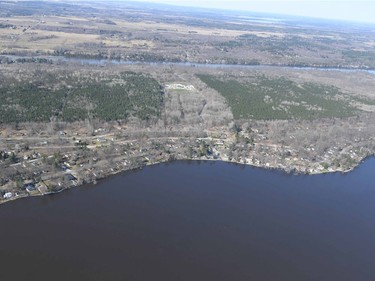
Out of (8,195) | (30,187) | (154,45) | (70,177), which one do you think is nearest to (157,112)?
(70,177)

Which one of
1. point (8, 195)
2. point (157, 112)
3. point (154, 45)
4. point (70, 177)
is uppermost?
point (154, 45)

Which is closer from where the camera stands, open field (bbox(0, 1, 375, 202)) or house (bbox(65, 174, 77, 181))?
house (bbox(65, 174, 77, 181))

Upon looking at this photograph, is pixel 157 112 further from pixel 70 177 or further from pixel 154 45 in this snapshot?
pixel 154 45

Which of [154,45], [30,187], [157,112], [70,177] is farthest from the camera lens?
[154,45]

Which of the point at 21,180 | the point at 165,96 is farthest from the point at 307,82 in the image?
the point at 21,180

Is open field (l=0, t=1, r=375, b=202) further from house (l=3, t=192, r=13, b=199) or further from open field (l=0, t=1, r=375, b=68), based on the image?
open field (l=0, t=1, r=375, b=68)

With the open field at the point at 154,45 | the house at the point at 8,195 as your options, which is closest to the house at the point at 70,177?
the house at the point at 8,195

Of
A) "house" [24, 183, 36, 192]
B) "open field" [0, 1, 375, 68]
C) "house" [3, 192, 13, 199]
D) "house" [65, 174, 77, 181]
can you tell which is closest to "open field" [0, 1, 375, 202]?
"house" [65, 174, 77, 181]

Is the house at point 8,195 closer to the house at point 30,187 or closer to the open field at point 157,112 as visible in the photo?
the open field at point 157,112

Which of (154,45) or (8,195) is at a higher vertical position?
(154,45)

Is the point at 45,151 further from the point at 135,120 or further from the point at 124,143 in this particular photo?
the point at 135,120

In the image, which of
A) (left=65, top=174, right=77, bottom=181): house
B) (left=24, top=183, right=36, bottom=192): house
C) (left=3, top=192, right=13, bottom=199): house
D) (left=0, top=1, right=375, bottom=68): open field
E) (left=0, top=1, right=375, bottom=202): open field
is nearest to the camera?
(left=3, top=192, right=13, bottom=199): house

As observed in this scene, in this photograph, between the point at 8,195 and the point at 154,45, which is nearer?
the point at 8,195
